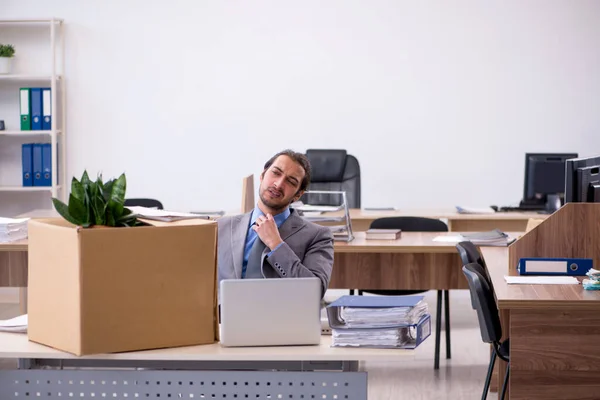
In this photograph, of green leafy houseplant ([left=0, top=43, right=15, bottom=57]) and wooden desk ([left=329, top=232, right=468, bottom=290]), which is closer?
wooden desk ([left=329, top=232, right=468, bottom=290])

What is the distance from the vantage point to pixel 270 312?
2277 mm

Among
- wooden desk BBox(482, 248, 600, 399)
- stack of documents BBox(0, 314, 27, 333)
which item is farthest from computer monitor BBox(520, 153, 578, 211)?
stack of documents BBox(0, 314, 27, 333)

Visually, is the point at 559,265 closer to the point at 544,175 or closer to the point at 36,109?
the point at 544,175

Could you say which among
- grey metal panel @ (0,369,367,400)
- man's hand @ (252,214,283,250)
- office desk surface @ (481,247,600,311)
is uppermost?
man's hand @ (252,214,283,250)

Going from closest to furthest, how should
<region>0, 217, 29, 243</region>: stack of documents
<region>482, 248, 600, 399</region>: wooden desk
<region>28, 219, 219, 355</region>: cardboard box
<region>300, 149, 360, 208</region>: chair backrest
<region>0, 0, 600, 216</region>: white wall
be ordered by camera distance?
1. <region>28, 219, 219, 355</region>: cardboard box
2. <region>482, 248, 600, 399</region>: wooden desk
3. <region>0, 217, 29, 243</region>: stack of documents
4. <region>300, 149, 360, 208</region>: chair backrest
5. <region>0, 0, 600, 216</region>: white wall

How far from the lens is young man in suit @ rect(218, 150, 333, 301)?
115 inches

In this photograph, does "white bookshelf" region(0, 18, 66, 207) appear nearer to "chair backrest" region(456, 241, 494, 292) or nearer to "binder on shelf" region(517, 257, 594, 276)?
"chair backrest" region(456, 241, 494, 292)

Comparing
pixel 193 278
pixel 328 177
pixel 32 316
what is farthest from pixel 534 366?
pixel 328 177

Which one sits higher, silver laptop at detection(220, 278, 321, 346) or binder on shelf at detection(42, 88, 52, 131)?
binder on shelf at detection(42, 88, 52, 131)

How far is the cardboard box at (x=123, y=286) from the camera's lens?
2.21 meters

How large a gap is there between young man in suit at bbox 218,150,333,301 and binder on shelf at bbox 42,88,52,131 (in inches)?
181

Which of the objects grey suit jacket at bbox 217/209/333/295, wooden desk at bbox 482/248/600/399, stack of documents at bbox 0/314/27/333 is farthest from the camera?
wooden desk at bbox 482/248/600/399

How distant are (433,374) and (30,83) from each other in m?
4.68

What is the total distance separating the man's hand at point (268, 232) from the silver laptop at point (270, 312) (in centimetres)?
60
